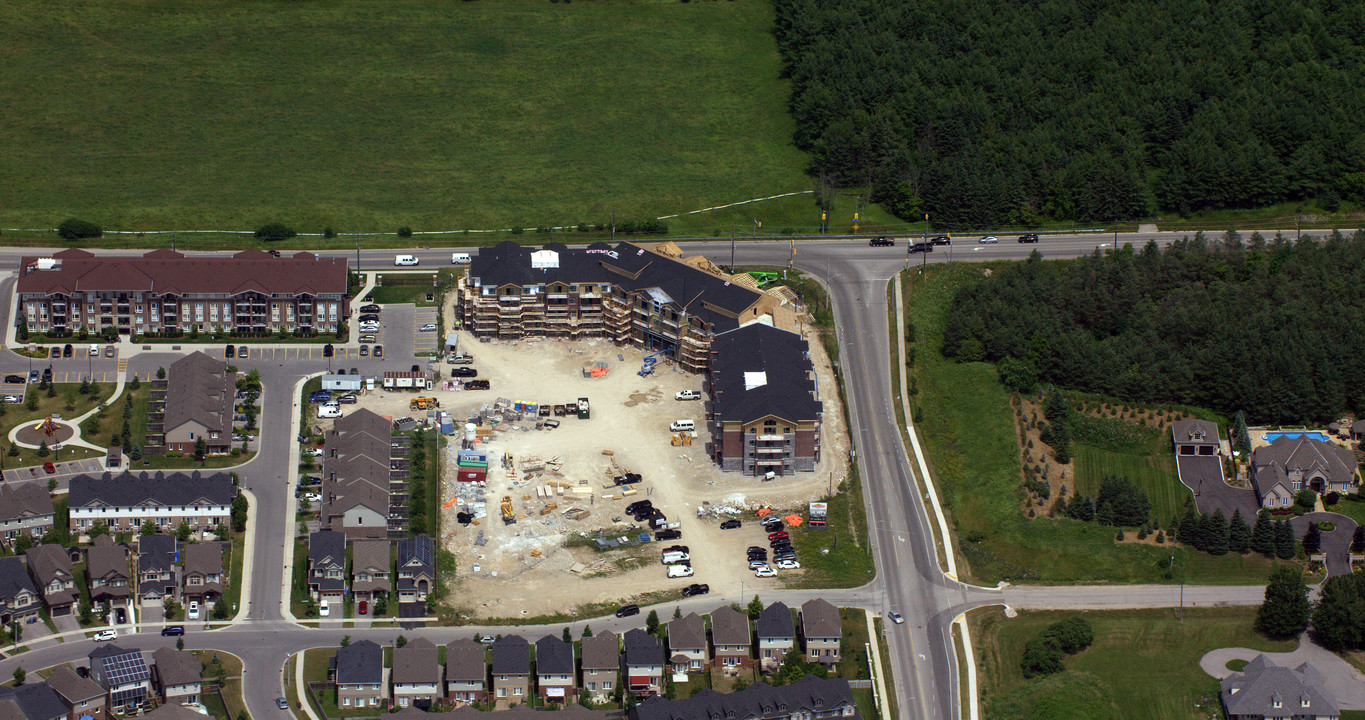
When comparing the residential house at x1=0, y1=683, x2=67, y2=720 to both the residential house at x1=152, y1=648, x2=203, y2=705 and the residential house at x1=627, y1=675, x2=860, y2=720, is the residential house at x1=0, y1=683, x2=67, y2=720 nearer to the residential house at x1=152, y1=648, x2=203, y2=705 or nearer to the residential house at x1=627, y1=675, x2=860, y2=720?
the residential house at x1=152, y1=648, x2=203, y2=705

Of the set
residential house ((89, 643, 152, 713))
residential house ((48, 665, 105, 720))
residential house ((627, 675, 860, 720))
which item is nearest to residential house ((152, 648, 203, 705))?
residential house ((89, 643, 152, 713))

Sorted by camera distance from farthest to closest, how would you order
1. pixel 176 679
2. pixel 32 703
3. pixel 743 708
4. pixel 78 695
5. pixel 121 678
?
pixel 743 708 → pixel 176 679 → pixel 121 678 → pixel 78 695 → pixel 32 703

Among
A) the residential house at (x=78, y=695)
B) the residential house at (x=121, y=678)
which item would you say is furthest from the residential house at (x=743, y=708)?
the residential house at (x=78, y=695)

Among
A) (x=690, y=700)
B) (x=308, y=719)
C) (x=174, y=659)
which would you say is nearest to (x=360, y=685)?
(x=308, y=719)

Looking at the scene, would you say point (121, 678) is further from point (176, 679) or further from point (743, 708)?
point (743, 708)

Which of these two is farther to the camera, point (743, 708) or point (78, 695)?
point (743, 708)

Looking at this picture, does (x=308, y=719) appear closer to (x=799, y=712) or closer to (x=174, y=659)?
(x=174, y=659)

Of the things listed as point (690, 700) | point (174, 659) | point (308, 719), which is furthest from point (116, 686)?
point (690, 700)

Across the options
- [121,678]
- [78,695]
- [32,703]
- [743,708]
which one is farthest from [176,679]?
[743,708]
